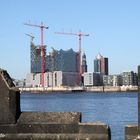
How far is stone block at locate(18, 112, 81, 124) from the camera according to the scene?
14.2 m

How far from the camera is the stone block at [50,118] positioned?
1418 cm

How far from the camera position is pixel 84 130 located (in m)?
13.9

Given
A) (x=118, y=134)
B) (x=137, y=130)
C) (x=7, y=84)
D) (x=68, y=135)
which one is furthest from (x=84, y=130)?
(x=118, y=134)

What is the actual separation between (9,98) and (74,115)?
5.94 feet

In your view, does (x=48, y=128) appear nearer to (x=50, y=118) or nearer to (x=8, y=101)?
(x=50, y=118)

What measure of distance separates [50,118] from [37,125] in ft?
1.39

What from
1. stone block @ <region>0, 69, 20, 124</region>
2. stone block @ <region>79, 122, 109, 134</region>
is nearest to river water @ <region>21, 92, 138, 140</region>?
stone block @ <region>79, 122, 109, 134</region>

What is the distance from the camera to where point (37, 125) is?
1421cm

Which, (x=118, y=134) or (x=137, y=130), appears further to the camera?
(x=118, y=134)

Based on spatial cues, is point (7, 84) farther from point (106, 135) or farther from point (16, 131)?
point (106, 135)

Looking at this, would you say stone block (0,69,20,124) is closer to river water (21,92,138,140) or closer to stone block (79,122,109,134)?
stone block (79,122,109,134)

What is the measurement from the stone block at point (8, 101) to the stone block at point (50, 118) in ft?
0.90


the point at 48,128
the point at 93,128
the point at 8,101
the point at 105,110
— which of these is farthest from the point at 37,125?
the point at 105,110

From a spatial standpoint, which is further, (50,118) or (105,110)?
(105,110)
